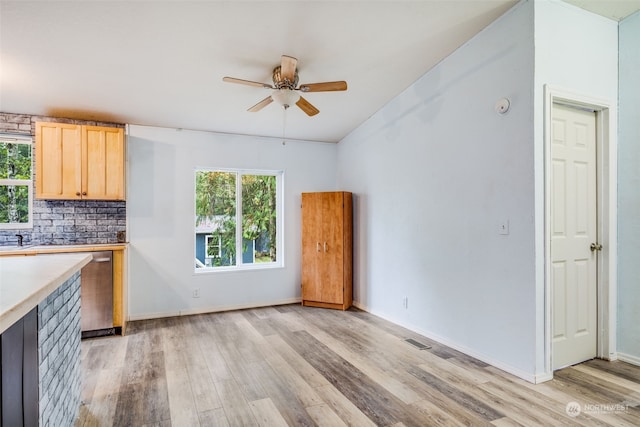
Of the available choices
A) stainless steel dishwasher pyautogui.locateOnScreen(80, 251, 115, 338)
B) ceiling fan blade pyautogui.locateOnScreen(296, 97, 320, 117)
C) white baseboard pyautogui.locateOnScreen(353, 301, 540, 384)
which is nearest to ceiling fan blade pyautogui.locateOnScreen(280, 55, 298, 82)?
ceiling fan blade pyautogui.locateOnScreen(296, 97, 320, 117)

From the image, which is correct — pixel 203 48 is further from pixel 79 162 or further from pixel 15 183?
pixel 15 183

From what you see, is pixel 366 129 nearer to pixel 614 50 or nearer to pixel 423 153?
pixel 423 153

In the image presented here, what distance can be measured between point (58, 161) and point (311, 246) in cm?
311

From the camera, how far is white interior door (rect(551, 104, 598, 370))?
111 inches

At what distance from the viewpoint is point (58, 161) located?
370 cm

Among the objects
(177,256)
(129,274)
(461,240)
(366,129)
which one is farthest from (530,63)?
(129,274)

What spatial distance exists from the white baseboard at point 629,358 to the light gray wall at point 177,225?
3664mm

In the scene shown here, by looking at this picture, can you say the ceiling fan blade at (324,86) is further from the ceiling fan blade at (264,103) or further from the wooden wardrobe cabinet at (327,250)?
the wooden wardrobe cabinet at (327,250)

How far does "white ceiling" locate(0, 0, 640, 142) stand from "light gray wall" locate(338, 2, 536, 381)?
29 centimetres

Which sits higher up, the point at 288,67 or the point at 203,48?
the point at 203,48

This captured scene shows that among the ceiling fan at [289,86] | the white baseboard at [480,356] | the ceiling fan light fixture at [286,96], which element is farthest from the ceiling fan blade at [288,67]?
the white baseboard at [480,356]

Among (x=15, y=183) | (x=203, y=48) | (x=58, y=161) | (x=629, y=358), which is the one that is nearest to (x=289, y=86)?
(x=203, y=48)

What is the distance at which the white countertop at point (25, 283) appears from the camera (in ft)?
3.13

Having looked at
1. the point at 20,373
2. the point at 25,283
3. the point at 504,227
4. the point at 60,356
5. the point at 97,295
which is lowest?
the point at 97,295
